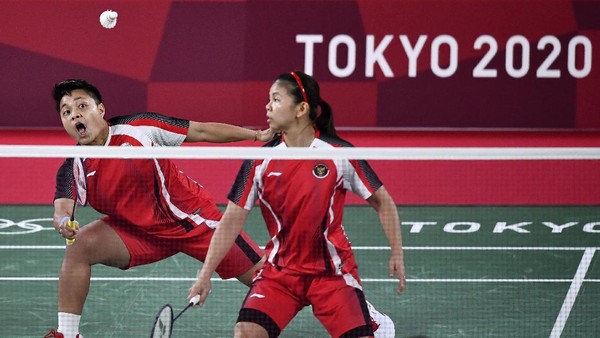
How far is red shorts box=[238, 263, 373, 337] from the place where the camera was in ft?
15.7

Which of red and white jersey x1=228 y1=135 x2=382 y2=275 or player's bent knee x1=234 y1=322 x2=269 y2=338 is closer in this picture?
player's bent knee x1=234 y1=322 x2=269 y2=338

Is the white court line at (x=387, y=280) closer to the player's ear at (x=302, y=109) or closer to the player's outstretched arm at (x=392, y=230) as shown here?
the player's outstretched arm at (x=392, y=230)

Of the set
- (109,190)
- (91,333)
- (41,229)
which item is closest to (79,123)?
(109,190)

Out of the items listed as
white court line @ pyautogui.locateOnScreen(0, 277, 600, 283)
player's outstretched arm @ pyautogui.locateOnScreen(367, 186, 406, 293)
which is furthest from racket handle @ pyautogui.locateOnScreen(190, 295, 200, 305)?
white court line @ pyautogui.locateOnScreen(0, 277, 600, 283)

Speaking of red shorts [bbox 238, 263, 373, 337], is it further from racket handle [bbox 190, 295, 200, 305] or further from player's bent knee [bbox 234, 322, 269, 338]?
racket handle [bbox 190, 295, 200, 305]

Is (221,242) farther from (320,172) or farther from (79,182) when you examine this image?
(79,182)

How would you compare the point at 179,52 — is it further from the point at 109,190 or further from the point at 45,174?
the point at 109,190

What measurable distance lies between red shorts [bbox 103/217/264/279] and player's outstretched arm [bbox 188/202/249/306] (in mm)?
759

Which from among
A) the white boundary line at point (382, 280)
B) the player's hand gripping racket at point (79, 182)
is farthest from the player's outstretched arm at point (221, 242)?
the white boundary line at point (382, 280)

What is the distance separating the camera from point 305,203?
487 cm

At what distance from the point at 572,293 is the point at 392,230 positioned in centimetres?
243

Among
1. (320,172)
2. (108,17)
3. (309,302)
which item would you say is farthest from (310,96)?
(108,17)

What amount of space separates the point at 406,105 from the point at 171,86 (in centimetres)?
227

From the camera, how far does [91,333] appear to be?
6164 mm
